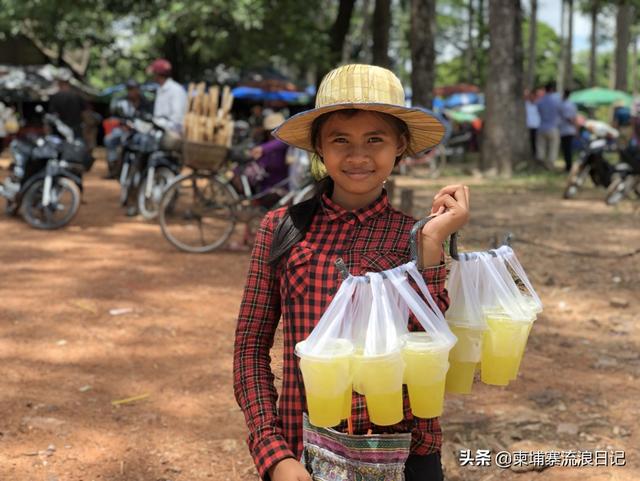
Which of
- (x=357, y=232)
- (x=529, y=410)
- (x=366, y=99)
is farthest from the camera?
(x=529, y=410)

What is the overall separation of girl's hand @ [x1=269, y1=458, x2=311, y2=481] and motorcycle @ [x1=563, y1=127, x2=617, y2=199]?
1141 centimetres

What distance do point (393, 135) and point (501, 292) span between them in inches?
17.9

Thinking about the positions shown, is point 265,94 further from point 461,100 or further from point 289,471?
point 289,471

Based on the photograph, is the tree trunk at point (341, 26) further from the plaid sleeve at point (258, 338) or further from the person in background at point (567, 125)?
the plaid sleeve at point (258, 338)

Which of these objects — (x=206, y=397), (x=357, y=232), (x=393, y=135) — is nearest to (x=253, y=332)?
(x=357, y=232)

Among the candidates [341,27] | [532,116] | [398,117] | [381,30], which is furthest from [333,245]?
[532,116]

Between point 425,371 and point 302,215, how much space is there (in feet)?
1.68

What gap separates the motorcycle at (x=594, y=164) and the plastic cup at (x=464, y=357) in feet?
36.6

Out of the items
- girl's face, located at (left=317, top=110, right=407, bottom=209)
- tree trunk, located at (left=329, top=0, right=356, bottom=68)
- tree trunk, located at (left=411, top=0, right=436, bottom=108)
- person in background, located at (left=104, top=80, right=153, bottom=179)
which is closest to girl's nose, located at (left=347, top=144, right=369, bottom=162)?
girl's face, located at (left=317, top=110, right=407, bottom=209)

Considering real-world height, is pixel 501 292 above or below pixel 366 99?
below

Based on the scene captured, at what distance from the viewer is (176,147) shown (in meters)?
8.73

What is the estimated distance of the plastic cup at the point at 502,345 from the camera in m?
1.80

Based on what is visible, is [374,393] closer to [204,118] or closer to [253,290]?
[253,290]

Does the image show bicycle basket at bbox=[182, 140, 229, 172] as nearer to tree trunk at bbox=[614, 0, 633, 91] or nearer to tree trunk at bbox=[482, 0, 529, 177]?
tree trunk at bbox=[482, 0, 529, 177]
